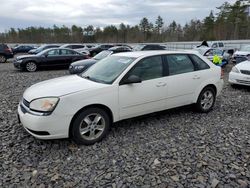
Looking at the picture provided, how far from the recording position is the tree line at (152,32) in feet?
167

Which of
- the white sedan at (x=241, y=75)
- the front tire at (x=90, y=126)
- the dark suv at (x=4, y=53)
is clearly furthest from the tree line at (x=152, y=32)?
the front tire at (x=90, y=126)

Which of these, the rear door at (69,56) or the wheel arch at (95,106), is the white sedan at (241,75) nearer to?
the wheel arch at (95,106)

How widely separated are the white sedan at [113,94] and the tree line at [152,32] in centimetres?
5255

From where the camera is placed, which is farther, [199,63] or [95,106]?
[199,63]

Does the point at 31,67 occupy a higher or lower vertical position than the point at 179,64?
lower

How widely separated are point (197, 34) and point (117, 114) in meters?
61.0

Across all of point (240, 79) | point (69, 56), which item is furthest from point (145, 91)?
point (69, 56)

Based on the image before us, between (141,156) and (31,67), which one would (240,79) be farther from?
(31,67)

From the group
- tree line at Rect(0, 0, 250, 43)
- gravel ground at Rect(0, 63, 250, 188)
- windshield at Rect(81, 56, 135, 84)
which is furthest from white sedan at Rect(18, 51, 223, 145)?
tree line at Rect(0, 0, 250, 43)

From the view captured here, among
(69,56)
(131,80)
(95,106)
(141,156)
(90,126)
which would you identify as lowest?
(141,156)

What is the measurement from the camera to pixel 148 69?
13.7 feet

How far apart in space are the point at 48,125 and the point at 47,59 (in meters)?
10.7

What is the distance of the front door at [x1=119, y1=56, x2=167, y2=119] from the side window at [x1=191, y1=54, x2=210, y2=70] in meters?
1.00

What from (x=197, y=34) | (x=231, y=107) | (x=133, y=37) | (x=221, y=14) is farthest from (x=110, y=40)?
(x=231, y=107)
